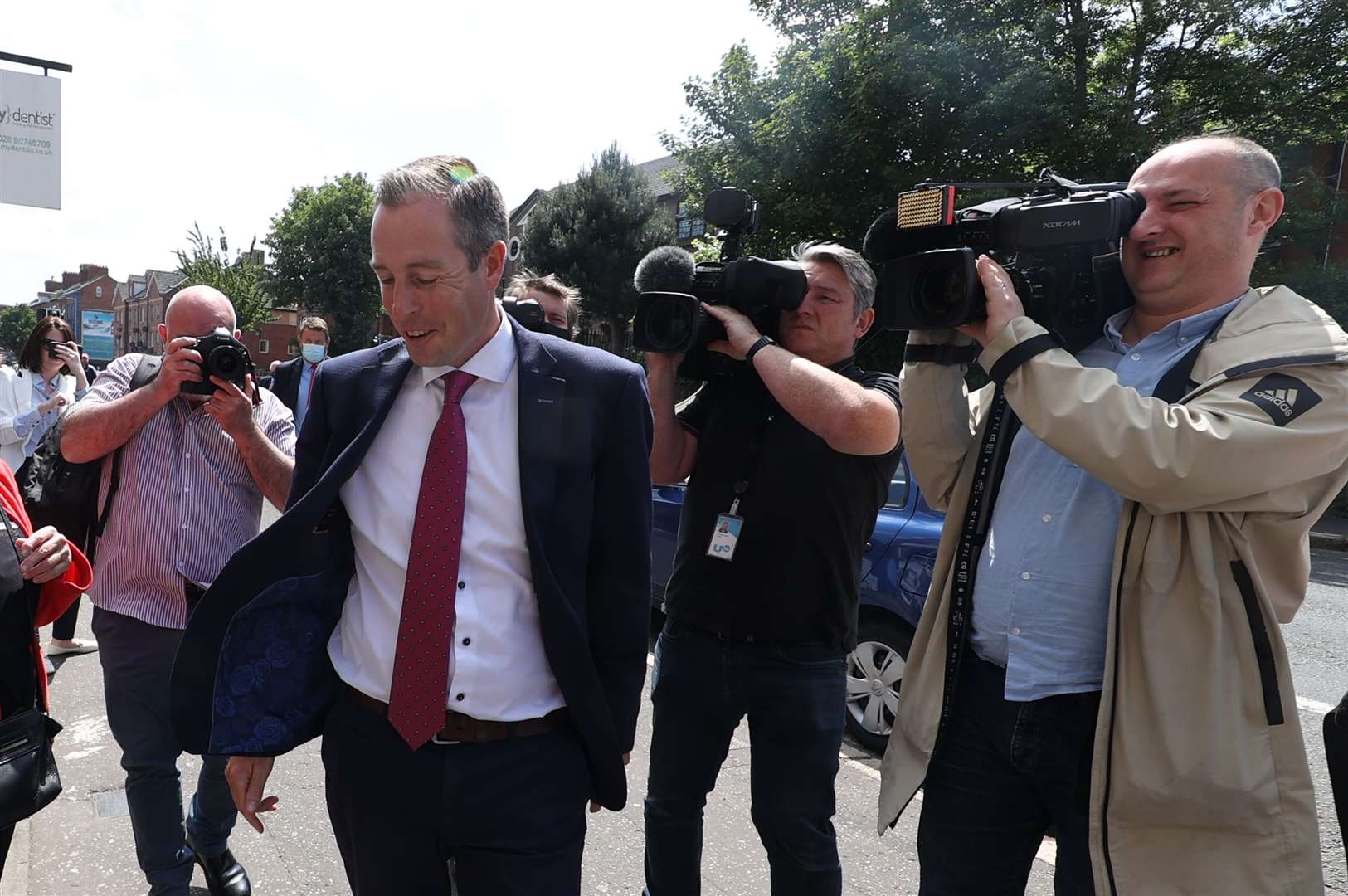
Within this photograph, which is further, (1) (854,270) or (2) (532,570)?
(1) (854,270)

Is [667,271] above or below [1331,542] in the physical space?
above

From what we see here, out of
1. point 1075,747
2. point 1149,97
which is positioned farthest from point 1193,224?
point 1149,97

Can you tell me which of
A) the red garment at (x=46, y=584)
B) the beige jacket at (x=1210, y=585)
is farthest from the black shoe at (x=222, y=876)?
the beige jacket at (x=1210, y=585)

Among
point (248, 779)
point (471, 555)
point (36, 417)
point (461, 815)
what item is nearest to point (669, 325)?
point (471, 555)

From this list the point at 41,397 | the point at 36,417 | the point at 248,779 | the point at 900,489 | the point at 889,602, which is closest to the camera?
the point at 248,779

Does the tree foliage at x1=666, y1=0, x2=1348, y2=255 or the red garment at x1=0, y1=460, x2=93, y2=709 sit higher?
the tree foliage at x1=666, y1=0, x2=1348, y2=255

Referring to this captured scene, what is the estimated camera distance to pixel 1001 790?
1813 millimetres

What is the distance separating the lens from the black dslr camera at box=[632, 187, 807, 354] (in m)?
2.41

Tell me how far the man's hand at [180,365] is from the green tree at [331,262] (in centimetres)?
4511

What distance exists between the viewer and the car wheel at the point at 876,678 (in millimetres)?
4344

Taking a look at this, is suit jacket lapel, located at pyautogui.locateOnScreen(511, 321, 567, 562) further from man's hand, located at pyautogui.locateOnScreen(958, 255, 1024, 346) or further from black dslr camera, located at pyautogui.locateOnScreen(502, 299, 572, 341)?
black dslr camera, located at pyautogui.locateOnScreen(502, 299, 572, 341)

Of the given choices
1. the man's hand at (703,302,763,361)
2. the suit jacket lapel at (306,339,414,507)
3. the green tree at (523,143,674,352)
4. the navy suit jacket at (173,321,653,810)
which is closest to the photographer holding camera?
the man's hand at (703,302,763,361)

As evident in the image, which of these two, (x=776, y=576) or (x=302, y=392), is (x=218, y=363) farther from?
(x=302, y=392)

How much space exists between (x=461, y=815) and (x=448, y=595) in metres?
0.41
